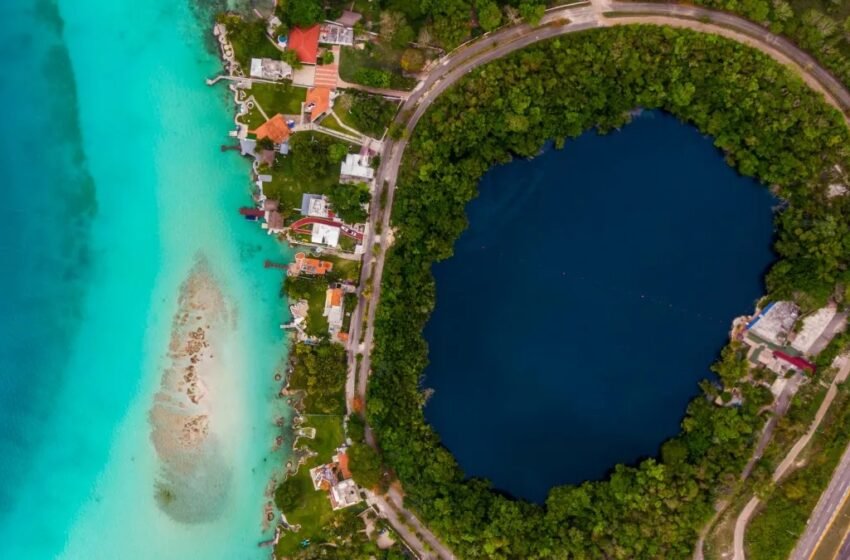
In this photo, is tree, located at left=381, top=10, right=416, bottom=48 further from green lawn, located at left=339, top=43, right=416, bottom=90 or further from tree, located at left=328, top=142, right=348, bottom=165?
tree, located at left=328, top=142, right=348, bottom=165

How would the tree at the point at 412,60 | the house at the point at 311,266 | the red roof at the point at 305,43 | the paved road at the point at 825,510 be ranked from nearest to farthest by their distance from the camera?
the paved road at the point at 825,510 → the tree at the point at 412,60 → the red roof at the point at 305,43 → the house at the point at 311,266

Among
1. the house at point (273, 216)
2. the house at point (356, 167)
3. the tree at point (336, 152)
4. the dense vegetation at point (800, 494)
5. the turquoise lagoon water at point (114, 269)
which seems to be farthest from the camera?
the turquoise lagoon water at point (114, 269)

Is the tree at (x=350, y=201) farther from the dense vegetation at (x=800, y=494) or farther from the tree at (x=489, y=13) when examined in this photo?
the dense vegetation at (x=800, y=494)

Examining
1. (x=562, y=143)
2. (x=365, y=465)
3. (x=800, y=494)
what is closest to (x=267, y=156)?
(x=562, y=143)

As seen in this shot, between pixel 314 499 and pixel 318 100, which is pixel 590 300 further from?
pixel 314 499

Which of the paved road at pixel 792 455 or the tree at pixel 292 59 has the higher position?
the tree at pixel 292 59

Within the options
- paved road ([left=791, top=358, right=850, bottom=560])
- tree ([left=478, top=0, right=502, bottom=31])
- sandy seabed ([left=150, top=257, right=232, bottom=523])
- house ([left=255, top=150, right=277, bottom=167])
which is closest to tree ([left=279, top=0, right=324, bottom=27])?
house ([left=255, top=150, right=277, bottom=167])

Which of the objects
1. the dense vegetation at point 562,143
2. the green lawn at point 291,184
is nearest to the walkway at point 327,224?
the green lawn at point 291,184
